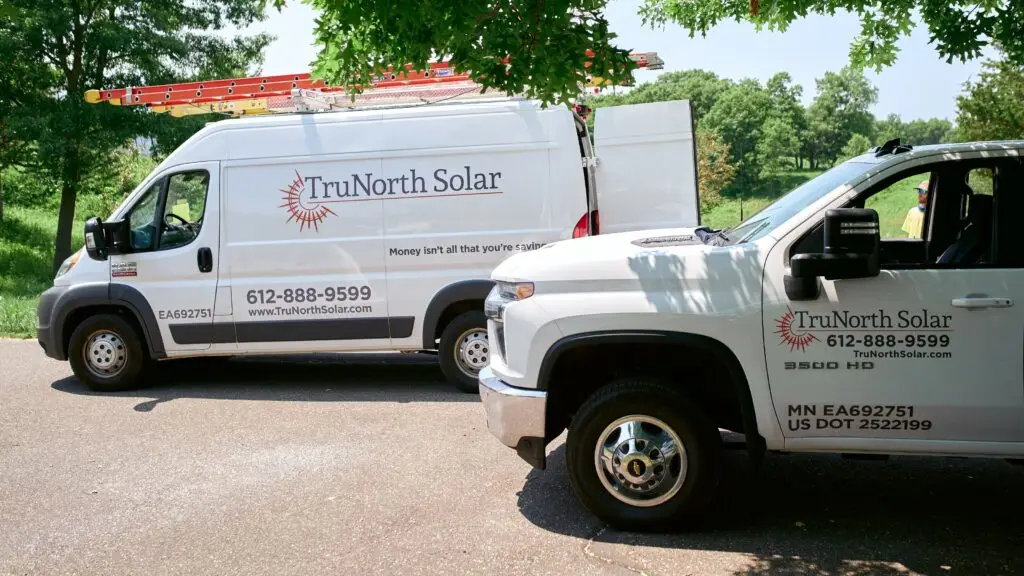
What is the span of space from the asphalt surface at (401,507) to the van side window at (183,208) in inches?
69.0

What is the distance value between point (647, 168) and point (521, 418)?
176 inches

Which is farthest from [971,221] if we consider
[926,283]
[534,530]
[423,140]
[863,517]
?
[423,140]

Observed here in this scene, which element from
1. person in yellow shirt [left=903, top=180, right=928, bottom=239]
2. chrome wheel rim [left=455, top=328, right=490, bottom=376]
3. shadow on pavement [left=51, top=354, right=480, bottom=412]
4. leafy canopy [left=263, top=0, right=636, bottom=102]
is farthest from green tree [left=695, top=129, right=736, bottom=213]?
leafy canopy [left=263, top=0, right=636, bottom=102]

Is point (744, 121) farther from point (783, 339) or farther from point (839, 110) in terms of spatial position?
point (783, 339)

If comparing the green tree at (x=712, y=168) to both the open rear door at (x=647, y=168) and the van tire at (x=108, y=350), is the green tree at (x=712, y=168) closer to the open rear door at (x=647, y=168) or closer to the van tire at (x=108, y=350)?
the open rear door at (x=647, y=168)

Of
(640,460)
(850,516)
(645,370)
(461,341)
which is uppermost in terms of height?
(645,370)

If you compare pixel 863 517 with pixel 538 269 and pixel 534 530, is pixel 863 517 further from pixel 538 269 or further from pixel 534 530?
pixel 538 269

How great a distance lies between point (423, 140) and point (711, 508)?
4.76 metres

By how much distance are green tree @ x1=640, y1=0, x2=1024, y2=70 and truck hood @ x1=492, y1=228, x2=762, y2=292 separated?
183 centimetres

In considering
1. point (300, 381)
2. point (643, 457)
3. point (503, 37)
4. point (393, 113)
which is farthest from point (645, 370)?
point (300, 381)

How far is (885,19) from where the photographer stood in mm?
7434

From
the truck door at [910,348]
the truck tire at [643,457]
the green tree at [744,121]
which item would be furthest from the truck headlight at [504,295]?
the green tree at [744,121]

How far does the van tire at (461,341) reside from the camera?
8273mm

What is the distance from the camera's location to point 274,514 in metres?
5.26
